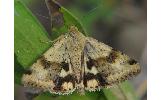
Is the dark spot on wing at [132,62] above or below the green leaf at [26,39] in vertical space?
below

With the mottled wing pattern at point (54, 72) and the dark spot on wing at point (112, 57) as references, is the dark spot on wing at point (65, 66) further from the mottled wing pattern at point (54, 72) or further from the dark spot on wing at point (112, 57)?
the dark spot on wing at point (112, 57)

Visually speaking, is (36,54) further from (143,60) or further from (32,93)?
(143,60)

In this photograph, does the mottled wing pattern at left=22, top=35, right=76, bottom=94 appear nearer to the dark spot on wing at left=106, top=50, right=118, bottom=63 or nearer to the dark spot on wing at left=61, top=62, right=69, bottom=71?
the dark spot on wing at left=61, top=62, right=69, bottom=71

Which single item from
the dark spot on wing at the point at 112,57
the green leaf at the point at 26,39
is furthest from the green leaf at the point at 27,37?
the dark spot on wing at the point at 112,57

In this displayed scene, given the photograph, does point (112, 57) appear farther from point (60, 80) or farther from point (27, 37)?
point (27, 37)

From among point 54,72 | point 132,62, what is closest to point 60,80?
point 54,72
